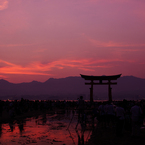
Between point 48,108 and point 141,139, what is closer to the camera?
point 141,139

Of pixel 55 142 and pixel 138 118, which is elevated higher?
pixel 138 118

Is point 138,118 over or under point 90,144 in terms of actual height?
over

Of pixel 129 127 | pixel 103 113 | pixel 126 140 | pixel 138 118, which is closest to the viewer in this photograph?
pixel 126 140

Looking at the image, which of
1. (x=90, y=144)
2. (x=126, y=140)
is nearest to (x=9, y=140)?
(x=90, y=144)

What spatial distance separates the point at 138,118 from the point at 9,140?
21.6 feet

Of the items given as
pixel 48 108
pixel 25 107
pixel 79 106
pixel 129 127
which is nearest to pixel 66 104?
pixel 48 108

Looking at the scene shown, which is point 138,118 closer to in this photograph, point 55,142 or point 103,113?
point 103,113

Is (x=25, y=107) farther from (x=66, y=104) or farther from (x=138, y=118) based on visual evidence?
(x=138, y=118)

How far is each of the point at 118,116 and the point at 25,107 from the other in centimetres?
1964

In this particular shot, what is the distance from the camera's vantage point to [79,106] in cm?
1488

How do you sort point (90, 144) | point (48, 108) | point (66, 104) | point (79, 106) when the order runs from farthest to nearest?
point (66, 104) < point (48, 108) < point (79, 106) < point (90, 144)

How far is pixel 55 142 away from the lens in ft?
31.4

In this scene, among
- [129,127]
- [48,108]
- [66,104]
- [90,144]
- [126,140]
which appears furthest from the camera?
[66,104]

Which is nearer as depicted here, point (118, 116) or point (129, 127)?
point (118, 116)
